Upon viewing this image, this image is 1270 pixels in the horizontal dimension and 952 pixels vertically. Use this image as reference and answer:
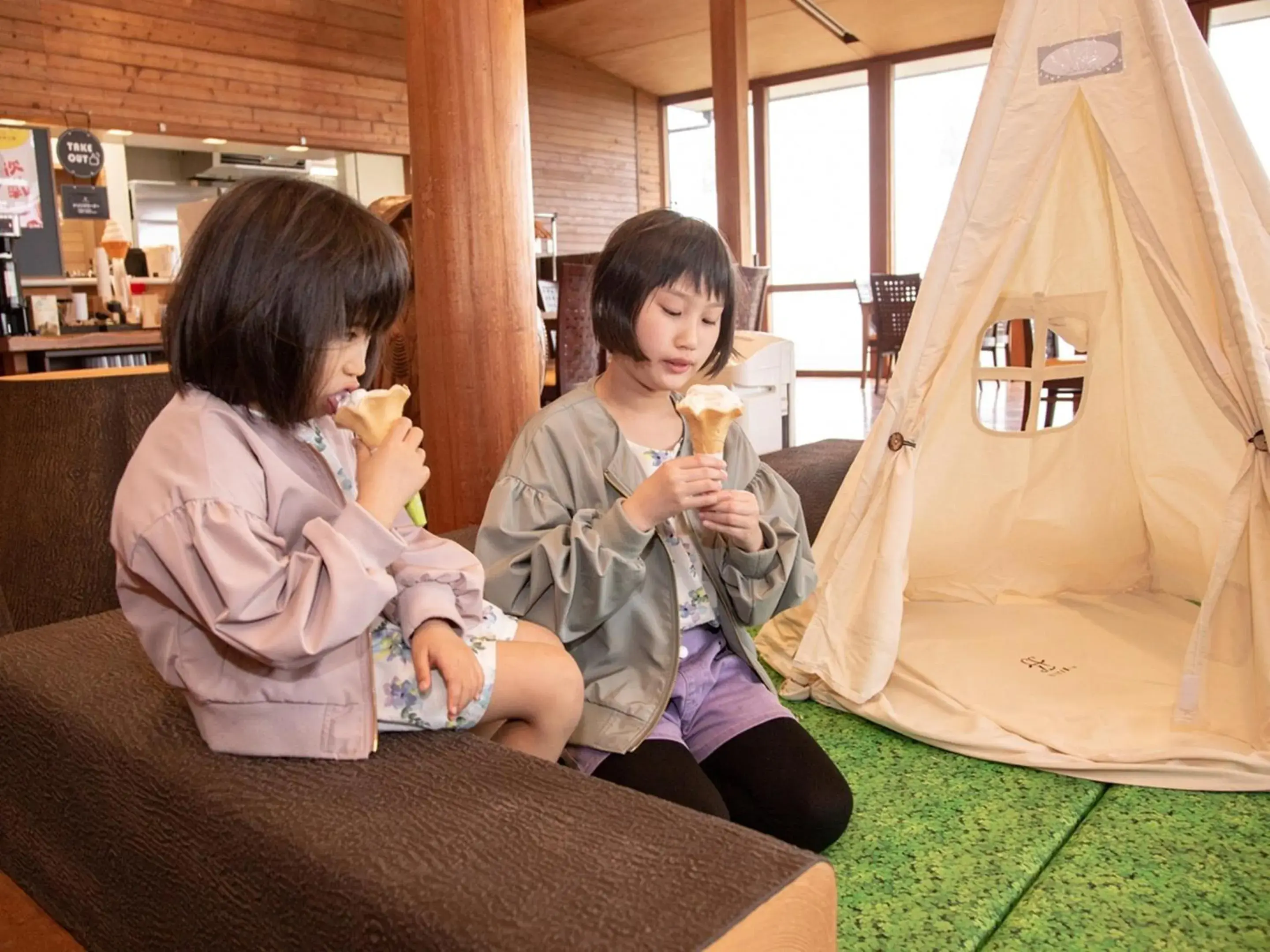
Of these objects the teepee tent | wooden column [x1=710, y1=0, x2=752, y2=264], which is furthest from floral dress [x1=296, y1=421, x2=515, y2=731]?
wooden column [x1=710, y1=0, x2=752, y2=264]

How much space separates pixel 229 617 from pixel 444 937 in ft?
1.23

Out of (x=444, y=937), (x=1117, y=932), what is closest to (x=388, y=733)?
(x=444, y=937)

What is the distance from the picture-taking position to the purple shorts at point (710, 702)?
4.92 feet

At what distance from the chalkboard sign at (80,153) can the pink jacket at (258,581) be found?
20.9 ft

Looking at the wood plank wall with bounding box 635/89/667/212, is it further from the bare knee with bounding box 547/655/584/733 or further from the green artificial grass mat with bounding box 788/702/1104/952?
the bare knee with bounding box 547/655/584/733

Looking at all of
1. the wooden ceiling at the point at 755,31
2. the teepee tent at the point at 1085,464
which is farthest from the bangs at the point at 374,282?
the wooden ceiling at the point at 755,31

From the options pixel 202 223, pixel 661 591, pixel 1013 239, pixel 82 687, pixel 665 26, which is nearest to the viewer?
pixel 202 223

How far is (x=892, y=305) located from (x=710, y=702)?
6.74m

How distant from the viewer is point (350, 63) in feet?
27.1

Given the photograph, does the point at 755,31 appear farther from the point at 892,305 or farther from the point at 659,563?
the point at 659,563

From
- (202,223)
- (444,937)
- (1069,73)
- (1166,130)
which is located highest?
(1069,73)

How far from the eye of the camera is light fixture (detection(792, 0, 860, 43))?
7.83 metres

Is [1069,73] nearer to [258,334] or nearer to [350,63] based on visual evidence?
[258,334]

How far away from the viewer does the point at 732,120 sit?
6.81 m
